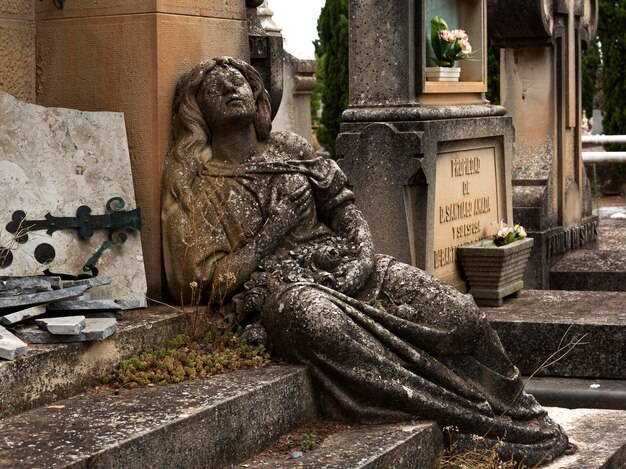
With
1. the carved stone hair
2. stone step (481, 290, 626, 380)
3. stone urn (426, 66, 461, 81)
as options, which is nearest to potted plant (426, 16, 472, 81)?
stone urn (426, 66, 461, 81)

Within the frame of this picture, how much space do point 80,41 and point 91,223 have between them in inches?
34.5

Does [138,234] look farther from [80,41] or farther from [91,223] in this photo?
[80,41]

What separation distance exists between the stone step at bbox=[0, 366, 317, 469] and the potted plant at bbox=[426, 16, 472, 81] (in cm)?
426

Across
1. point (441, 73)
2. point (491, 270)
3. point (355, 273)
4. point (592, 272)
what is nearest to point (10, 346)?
point (355, 273)

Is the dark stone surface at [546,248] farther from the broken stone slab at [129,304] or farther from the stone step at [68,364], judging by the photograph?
the stone step at [68,364]

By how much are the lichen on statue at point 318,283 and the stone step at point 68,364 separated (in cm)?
40

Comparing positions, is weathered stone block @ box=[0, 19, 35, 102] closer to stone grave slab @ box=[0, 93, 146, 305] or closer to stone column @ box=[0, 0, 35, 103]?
stone column @ box=[0, 0, 35, 103]

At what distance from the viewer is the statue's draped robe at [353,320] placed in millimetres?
5250

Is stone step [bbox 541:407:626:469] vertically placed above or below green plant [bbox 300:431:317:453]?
below

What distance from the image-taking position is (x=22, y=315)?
4895 mm

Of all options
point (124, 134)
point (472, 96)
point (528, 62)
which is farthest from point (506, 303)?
point (124, 134)

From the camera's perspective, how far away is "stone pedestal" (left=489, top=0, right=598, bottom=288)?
10805 mm

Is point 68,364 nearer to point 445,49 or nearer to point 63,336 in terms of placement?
point 63,336

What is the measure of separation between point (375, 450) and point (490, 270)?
4.13 meters
